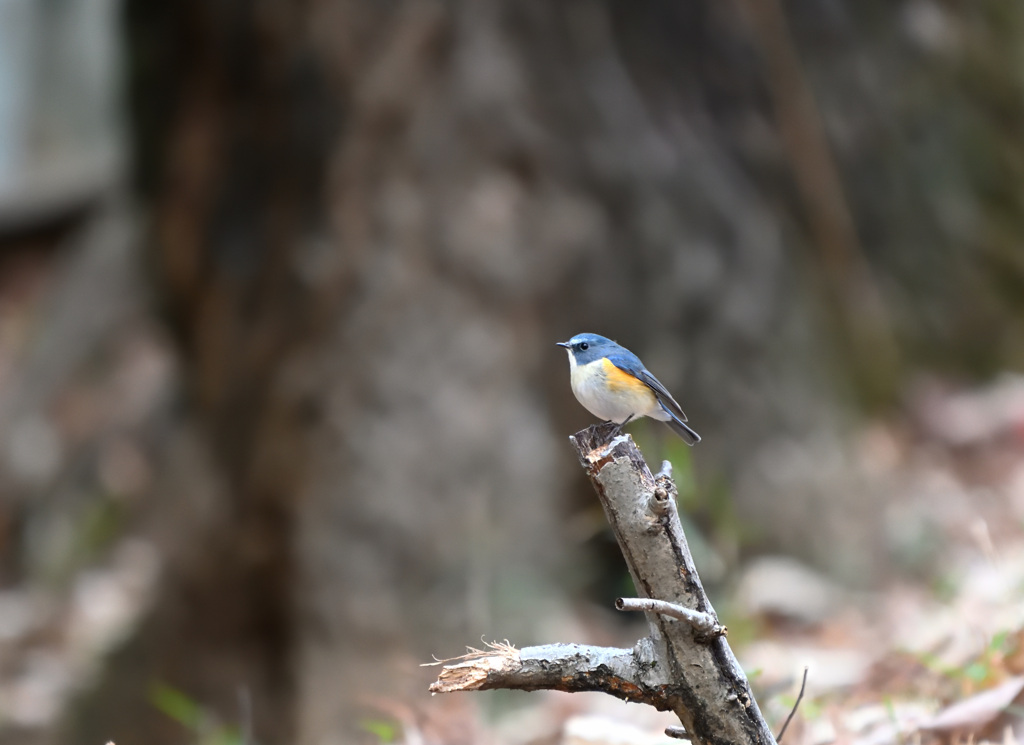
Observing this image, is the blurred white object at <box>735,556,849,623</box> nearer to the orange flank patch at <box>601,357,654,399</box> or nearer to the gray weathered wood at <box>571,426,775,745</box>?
the orange flank patch at <box>601,357,654,399</box>

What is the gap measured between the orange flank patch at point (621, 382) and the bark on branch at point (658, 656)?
238mm

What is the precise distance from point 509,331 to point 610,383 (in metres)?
2.66

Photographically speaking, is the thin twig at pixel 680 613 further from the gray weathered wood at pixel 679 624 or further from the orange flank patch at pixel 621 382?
the orange flank patch at pixel 621 382

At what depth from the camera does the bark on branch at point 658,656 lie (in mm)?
1117

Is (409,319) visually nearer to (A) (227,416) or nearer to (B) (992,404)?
(A) (227,416)

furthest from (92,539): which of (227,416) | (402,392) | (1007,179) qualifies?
(1007,179)

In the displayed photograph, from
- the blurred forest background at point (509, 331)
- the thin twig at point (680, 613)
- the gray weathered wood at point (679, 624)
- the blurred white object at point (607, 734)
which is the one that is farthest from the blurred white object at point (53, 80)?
the thin twig at point (680, 613)

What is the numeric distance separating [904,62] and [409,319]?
3.33 m

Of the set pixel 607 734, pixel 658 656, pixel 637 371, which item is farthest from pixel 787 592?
pixel 658 656

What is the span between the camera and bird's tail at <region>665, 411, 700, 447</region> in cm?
153

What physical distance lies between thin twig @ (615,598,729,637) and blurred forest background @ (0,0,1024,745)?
2146 mm

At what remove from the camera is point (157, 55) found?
15.2 ft

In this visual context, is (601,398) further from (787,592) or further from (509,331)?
(787,592)

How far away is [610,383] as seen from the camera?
4.51 ft
